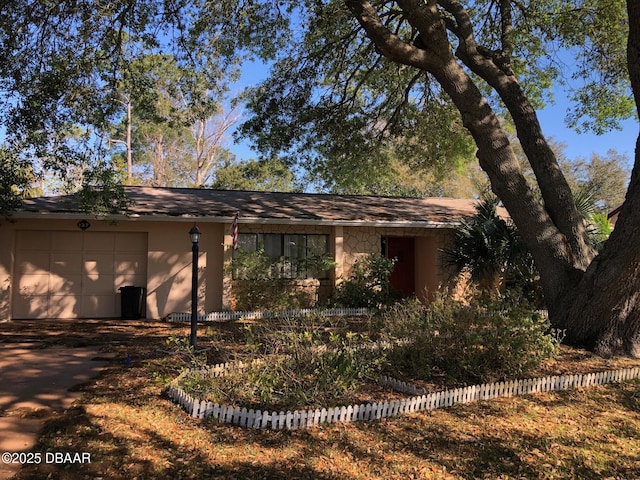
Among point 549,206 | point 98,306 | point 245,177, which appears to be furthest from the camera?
point 245,177

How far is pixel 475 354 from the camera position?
233 inches

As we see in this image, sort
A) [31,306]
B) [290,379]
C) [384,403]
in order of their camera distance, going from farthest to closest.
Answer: [31,306]
[290,379]
[384,403]

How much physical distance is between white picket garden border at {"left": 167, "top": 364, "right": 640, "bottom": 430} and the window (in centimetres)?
718

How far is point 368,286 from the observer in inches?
508

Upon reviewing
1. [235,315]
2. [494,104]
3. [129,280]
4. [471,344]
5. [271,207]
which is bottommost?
A: [235,315]

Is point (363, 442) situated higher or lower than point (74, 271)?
lower

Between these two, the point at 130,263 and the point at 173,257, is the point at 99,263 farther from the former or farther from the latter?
the point at 173,257

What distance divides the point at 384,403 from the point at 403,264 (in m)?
10.6

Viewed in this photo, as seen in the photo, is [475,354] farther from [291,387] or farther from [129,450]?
[129,450]

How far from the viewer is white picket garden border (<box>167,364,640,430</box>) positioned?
4.53m

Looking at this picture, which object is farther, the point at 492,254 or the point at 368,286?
the point at 368,286

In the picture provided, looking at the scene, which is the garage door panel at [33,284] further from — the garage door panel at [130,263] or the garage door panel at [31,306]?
the garage door panel at [130,263]

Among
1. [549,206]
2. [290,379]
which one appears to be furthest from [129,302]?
[549,206]

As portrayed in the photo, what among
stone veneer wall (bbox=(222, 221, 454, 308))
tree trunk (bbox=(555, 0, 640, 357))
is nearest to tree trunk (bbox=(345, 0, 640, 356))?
tree trunk (bbox=(555, 0, 640, 357))
